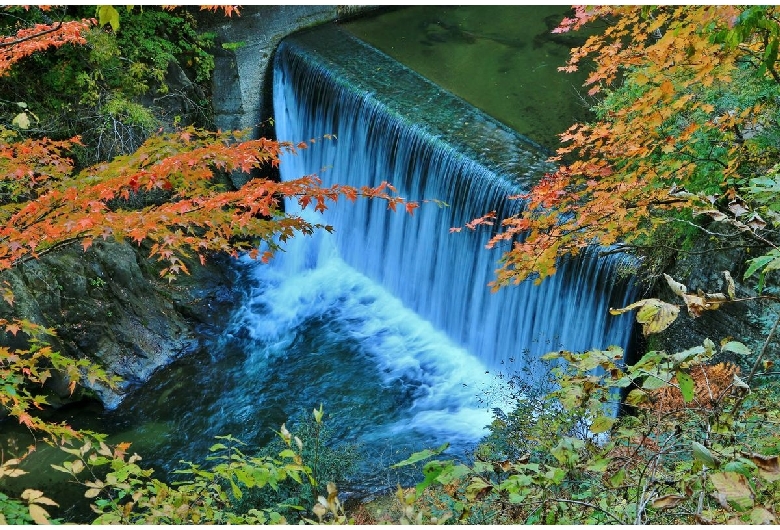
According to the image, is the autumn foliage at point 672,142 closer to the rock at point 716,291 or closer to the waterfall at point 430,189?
the rock at point 716,291

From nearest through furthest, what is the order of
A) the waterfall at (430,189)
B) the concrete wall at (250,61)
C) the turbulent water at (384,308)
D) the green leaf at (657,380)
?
the green leaf at (657,380) → the waterfall at (430,189) → the turbulent water at (384,308) → the concrete wall at (250,61)

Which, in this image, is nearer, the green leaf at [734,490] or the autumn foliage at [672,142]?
the green leaf at [734,490]

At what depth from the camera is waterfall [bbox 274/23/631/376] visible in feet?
23.3

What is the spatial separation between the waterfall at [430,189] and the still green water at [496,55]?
46 centimetres

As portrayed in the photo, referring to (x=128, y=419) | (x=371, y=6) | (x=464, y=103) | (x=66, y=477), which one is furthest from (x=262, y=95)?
(x=66, y=477)

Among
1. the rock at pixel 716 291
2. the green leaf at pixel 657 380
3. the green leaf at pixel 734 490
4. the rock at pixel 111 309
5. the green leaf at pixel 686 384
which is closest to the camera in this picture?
the green leaf at pixel 734 490

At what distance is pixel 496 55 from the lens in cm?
1075

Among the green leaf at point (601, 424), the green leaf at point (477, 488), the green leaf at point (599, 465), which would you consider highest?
the green leaf at point (601, 424)

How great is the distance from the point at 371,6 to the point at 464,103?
4209mm

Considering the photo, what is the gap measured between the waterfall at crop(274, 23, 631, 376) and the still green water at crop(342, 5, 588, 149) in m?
0.46

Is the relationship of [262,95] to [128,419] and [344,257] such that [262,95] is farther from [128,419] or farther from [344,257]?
[128,419]

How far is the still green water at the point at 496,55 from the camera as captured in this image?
9188 mm

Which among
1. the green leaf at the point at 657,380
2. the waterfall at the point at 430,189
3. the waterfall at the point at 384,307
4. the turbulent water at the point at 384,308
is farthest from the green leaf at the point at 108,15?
the turbulent water at the point at 384,308

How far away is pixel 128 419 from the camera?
25.5 ft
